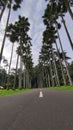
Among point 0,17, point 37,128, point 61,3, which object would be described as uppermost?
point 61,3

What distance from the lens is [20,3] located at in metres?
40.4

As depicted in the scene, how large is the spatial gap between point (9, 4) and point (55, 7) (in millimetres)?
8348

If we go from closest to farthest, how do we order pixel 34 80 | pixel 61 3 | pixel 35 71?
pixel 61 3, pixel 35 71, pixel 34 80

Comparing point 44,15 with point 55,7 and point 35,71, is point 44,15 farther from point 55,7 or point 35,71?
point 35,71

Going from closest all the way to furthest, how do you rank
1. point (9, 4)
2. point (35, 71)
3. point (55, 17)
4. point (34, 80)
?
1. point (9, 4)
2. point (55, 17)
3. point (35, 71)
4. point (34, 80)

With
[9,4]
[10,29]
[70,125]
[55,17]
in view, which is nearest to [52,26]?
[55,17]

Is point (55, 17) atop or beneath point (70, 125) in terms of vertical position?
atop

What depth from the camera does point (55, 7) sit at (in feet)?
132

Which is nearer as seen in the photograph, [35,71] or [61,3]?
[61,3]

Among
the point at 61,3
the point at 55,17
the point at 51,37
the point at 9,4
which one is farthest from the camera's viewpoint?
the point at 51,37

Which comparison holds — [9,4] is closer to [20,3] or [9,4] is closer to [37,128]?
[20,3]

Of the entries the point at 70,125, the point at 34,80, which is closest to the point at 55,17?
the point at 70,125

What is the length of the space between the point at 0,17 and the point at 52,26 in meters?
19.9

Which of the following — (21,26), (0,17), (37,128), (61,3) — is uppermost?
(21,26)
